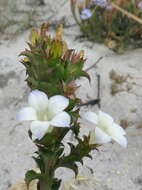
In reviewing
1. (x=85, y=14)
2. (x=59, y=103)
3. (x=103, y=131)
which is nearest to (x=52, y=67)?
(x=59, y=103)

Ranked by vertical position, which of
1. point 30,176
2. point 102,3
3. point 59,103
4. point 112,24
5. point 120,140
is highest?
point 102,3

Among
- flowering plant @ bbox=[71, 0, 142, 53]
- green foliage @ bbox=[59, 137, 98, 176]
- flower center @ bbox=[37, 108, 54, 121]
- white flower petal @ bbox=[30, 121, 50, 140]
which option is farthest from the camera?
flowering plant @ bbox=[71, 0, 142, 53]

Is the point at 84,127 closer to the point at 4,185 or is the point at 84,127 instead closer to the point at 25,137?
the point at 25,137

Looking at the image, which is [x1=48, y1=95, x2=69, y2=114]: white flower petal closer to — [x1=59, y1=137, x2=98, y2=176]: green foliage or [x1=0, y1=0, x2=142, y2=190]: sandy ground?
[x1=59, y1=137, x2=98, y2=176]: green foliage

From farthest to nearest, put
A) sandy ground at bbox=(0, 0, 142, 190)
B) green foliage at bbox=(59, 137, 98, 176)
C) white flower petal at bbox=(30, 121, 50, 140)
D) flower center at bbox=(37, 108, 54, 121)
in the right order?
sandy ground at bbox=(0, 0, 142, 190), green foliage at bbox=(59, 137, 98, 176), flower center at bbox=(37, 108, 54, 121), white flower petal at bbox=(30, 121, 50, 140)

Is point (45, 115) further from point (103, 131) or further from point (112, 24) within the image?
point (112, 24)

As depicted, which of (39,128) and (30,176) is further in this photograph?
(30,176)

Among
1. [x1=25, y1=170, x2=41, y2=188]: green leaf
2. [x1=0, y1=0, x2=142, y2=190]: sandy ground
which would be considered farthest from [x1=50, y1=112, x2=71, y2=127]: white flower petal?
[x1=0, y1=0, x2=142, y2=190]: sandy ground

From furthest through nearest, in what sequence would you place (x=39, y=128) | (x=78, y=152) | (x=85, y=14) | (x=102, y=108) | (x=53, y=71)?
(x=85, y=14)
(x=102, y=108)
(x=78, y=152)
(x=53, y=71)
(x=39, y=128)
